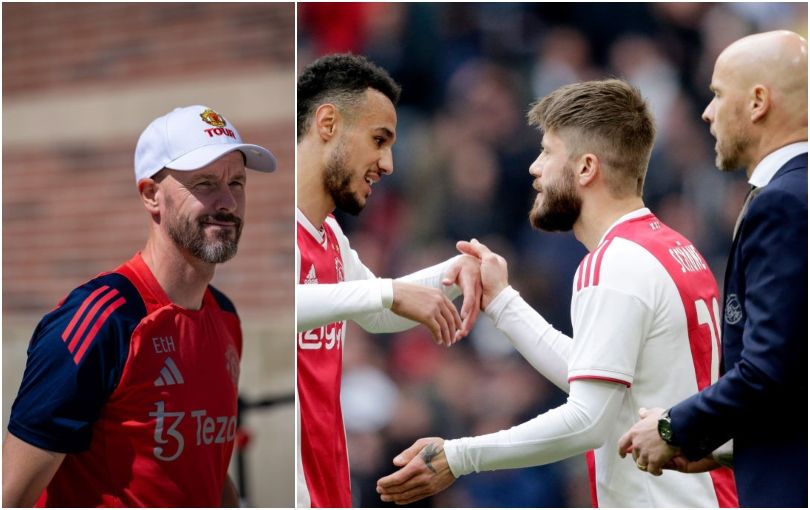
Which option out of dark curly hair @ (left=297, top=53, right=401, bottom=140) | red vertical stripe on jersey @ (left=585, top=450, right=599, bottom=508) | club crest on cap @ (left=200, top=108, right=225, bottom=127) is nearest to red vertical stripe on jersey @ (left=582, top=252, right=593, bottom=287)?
red vertical stripe on jersey @ (left=585, top=450, right=599, bottom=508)

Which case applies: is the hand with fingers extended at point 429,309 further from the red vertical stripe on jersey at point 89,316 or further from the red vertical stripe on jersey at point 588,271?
the red vertical stripe on jersey at point 89,316

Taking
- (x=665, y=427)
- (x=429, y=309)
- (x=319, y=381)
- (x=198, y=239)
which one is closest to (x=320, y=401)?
(x=319, y=381)

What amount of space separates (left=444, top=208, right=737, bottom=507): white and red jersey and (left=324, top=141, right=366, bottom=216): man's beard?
2.60ft

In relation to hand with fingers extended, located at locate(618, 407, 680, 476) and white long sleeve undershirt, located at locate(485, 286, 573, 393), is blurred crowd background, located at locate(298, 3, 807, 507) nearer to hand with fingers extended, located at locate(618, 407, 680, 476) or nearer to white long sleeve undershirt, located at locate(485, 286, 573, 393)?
white long sleeve undershirt, located at locate(485, 286, 573, 393)

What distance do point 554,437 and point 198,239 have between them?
113 centimetres

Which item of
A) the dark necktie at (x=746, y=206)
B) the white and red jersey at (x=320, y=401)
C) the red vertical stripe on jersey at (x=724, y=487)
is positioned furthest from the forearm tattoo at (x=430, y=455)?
the dark necktie at (x=746, y=206)

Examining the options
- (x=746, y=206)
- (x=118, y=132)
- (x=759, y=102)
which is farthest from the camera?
(x=118, y=132)

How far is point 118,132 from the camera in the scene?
187 inches

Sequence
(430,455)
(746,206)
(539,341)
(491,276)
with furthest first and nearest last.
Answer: (491,276) → (539,341) → (430,455) → (746,206)

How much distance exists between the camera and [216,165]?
2822mm

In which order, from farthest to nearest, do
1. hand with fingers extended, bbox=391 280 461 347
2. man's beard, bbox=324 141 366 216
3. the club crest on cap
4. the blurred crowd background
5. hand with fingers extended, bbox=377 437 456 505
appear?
the blurred crowd background, man's beard, bbox=324 141 366 216, the club crest on cap, hand with fingers extended, bbox=391 280 461 347, hand with fingers extended, bbox=377 437 456 505

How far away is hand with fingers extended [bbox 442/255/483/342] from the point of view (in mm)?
2877

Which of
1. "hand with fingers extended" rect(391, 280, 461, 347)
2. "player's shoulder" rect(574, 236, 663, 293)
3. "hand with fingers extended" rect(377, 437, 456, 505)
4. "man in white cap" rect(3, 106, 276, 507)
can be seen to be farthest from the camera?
"hand with fingers extended" rect(391, 280, 461, 347)

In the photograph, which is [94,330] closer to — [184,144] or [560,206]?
[184,144]
